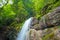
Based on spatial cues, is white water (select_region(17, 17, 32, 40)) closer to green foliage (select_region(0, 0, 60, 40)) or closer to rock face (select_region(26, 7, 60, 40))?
green foliage (select_region(0, 0, 60, 40))

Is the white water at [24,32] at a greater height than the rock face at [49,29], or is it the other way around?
the white water at [24,32]

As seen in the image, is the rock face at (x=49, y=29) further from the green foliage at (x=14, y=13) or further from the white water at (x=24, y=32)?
the green foliage at (x=14, y=13)

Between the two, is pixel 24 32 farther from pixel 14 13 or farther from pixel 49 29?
pixel 49 29

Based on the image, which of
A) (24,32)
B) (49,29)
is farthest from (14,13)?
(49,29)

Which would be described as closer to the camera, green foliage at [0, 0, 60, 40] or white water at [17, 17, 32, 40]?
white water at [17, 17, 32, 40]

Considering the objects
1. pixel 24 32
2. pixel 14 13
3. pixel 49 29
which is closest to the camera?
pixel 49 29

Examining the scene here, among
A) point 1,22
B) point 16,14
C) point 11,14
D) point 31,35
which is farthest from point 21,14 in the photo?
point 31,35

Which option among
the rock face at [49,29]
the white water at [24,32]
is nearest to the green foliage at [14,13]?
the white water at [24,32]

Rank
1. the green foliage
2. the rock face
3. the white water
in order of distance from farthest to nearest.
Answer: the green foliage < the white water < the rock face

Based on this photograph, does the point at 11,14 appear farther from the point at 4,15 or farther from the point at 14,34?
the point at 14,34

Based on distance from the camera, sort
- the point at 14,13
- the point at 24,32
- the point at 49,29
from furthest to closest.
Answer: the point at 14,13 < the point at 24,32 < the point at 49,29

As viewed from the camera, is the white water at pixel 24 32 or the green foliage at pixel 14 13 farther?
the green foliage at pixel 14 13

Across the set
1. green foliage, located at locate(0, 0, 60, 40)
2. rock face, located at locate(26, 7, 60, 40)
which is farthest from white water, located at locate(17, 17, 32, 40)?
rock face, located at locate(26, 7, 60, 40)

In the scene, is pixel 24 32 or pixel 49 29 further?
pixel 24 32
